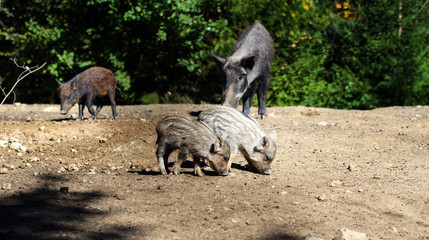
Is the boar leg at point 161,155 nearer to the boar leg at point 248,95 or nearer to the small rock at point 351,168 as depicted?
the small rock at point 351,168

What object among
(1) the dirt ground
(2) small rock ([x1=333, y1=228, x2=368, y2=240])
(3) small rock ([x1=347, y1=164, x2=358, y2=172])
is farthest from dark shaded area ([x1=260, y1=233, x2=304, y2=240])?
(3) small rock ([x1=347, y1=164, x2=358, y2=172])

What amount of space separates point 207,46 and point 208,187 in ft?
23.7

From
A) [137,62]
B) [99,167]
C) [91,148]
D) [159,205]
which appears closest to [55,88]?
[137,62]

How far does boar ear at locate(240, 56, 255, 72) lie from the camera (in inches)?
319

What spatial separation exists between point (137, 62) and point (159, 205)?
8.28m

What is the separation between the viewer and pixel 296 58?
1227cm

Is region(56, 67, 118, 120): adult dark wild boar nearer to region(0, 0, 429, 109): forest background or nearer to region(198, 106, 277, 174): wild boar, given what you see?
region(0, 0, 429, 109): forest background

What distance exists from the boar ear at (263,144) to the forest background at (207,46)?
19.1 feet

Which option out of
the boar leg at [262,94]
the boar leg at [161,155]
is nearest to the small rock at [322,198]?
the boar leg at [161,155]

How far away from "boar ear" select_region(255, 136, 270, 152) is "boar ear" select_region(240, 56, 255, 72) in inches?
105

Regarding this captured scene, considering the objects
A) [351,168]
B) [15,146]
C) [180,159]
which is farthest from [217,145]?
[15,146]

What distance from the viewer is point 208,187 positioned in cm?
494

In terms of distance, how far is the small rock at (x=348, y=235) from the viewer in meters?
3.82

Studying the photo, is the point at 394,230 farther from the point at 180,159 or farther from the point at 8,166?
the point at 8,166
